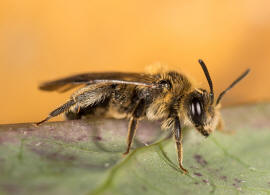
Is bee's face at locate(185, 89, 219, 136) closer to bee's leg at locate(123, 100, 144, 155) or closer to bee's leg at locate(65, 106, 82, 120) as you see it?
bee's leg at locate(123, 100, 144, 155)

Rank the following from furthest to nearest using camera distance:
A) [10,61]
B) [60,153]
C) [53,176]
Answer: [10,61] → [60,153] → [53,176]

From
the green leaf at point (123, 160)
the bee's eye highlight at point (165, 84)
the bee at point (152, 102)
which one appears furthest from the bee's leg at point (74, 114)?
the bee's eye highlight at point (165, 84)

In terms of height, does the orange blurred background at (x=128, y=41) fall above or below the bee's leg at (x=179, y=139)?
above

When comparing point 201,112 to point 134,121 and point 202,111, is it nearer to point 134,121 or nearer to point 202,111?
point 202,111

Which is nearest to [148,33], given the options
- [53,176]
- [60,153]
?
[60,153]

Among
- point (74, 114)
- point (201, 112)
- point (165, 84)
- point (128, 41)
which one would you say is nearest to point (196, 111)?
point (201, 112)

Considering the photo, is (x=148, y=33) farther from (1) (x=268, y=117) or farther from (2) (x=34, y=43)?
(1) (x=268, y=117)

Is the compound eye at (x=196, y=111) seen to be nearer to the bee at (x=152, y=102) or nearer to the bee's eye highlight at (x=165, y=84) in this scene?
the bee at (x=152, y=102)
